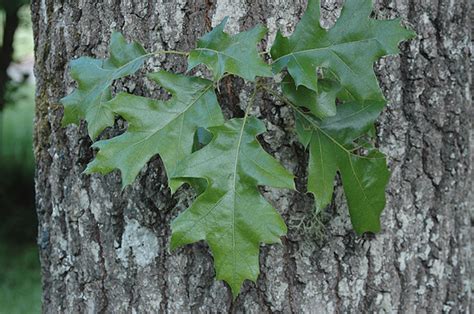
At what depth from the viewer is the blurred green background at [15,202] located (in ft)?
14.3

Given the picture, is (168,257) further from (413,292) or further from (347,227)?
(413,292)

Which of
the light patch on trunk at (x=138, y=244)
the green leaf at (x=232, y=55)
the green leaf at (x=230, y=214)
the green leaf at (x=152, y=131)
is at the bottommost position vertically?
the light patch on trunk at (x=138, y=244)

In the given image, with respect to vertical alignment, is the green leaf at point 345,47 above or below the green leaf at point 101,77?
above

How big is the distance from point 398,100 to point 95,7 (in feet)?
2.58

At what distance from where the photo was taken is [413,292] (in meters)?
1.67

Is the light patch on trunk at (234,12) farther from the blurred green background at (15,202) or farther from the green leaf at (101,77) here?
the blurred green background at (15,202)

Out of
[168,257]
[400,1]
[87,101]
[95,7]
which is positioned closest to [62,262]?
[168,257]

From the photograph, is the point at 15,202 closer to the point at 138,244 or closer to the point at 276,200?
the point at 138,244

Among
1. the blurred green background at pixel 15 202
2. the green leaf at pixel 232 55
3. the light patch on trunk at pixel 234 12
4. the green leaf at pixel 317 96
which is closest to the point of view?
the green leaf at pixel 232 55

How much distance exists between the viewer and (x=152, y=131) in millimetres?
1355

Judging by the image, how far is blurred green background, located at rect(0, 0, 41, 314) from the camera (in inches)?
172

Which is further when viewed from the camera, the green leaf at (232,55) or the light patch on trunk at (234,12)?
the light patch on trunk at (234,12)

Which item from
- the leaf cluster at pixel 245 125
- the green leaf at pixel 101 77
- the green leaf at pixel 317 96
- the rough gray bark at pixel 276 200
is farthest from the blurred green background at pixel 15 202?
the green leaf at pixel 317 96

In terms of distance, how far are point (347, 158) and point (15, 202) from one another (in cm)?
475
